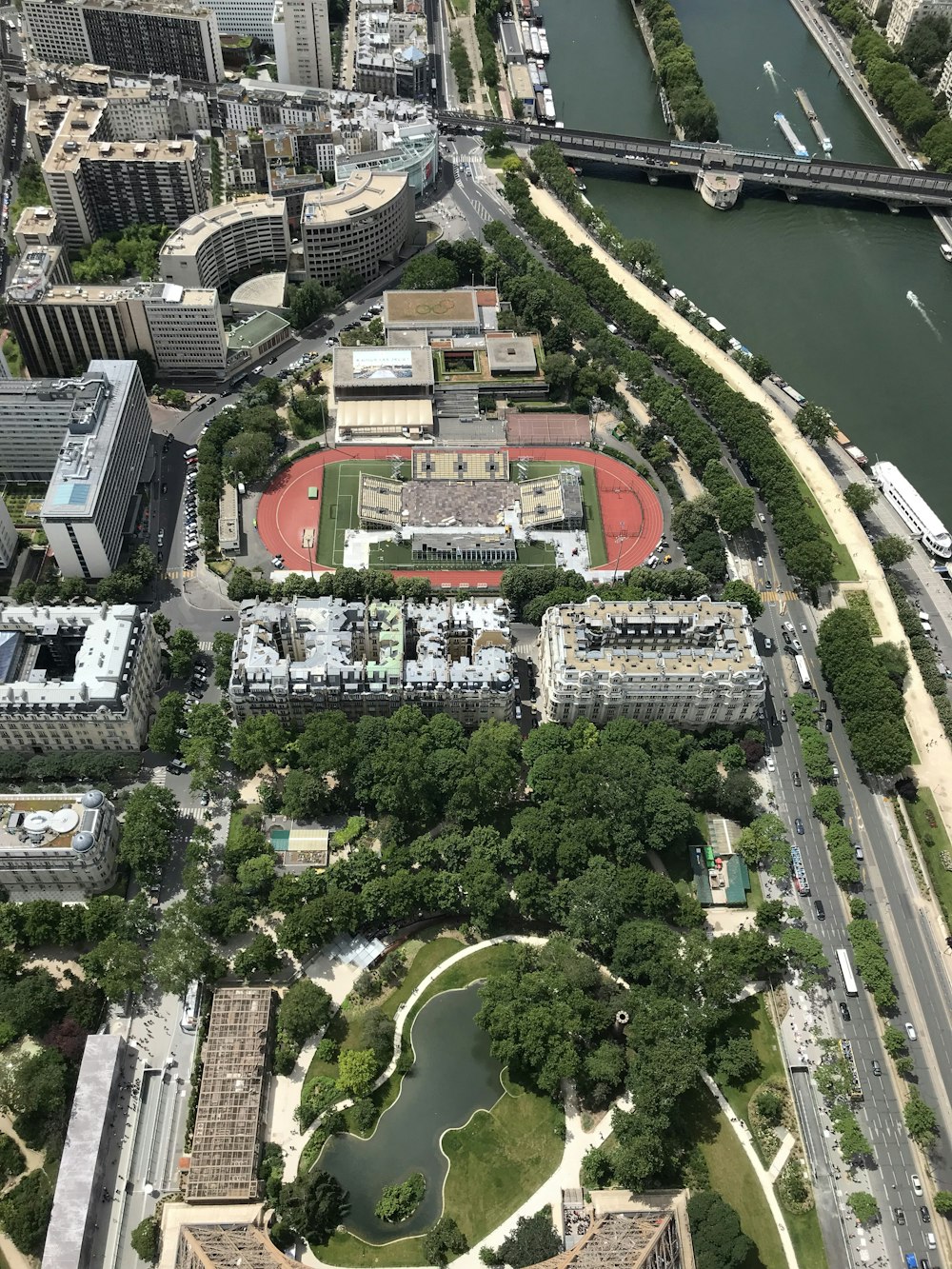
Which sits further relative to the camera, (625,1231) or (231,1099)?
(231,1099)

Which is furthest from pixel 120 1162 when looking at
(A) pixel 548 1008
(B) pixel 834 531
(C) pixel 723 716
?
(B) pixel 834 531

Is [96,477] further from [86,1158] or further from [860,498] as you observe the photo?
[860,498]

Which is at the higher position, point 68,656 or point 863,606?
point 863,606

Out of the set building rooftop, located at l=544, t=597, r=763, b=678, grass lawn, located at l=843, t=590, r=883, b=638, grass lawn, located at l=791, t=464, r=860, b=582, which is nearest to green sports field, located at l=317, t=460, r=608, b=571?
building rooftop, located at l=544, t=597, r=763, b=678

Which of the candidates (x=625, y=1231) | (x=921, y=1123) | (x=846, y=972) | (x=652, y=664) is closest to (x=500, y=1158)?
(x=625, y=1231)

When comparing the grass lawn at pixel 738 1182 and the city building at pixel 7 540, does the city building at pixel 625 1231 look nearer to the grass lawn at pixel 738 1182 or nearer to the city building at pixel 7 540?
the grass lawn at pixel 738 1182

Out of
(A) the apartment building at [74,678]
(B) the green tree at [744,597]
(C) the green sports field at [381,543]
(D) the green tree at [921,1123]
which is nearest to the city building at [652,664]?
(B) the green tree at [744,597]

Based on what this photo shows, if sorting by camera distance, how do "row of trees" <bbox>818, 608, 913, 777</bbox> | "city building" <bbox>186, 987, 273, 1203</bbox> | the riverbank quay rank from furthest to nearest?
the riverbank quay
"row of trees" <bbox>818, 608, 913, 777</bbox>
"city building" <bbox>186, 987, 273, 1203</bbox>

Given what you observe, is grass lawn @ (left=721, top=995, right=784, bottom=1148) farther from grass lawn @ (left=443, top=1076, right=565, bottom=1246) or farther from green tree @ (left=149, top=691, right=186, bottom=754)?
green tree @ (left=149, top=691, right=186, bottom=754)
